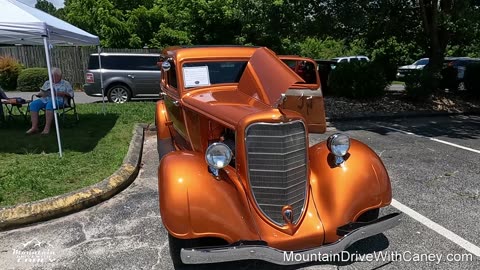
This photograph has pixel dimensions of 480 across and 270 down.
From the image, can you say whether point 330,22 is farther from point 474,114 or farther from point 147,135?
point 147,135

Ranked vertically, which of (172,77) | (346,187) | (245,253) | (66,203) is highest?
(172,77)

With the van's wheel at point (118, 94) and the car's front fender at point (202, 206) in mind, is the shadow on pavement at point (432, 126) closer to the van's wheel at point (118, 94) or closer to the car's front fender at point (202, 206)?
the car's front fender at point (202, 206)

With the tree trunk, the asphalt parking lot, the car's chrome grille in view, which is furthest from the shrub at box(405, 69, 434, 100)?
the car's chrome grille

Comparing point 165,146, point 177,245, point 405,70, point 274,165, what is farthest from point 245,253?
point 405,70

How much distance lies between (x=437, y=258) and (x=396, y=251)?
0.33 metres

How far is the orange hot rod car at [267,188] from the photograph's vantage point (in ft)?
9.29

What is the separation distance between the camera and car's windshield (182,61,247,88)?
4.46 meters

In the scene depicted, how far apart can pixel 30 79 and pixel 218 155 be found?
56.2 ft

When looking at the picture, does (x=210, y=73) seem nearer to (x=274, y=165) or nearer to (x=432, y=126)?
(x=274, y=165)

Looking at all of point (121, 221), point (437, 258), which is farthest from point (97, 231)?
point (437, 258)

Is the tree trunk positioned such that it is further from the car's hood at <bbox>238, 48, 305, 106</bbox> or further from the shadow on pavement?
the car's hood at <bbox>238, 48, 305, 106</bbox>

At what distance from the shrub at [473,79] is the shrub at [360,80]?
2.95 m

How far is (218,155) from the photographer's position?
116 inches

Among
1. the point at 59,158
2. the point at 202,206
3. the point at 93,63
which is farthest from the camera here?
the point at 93,63
